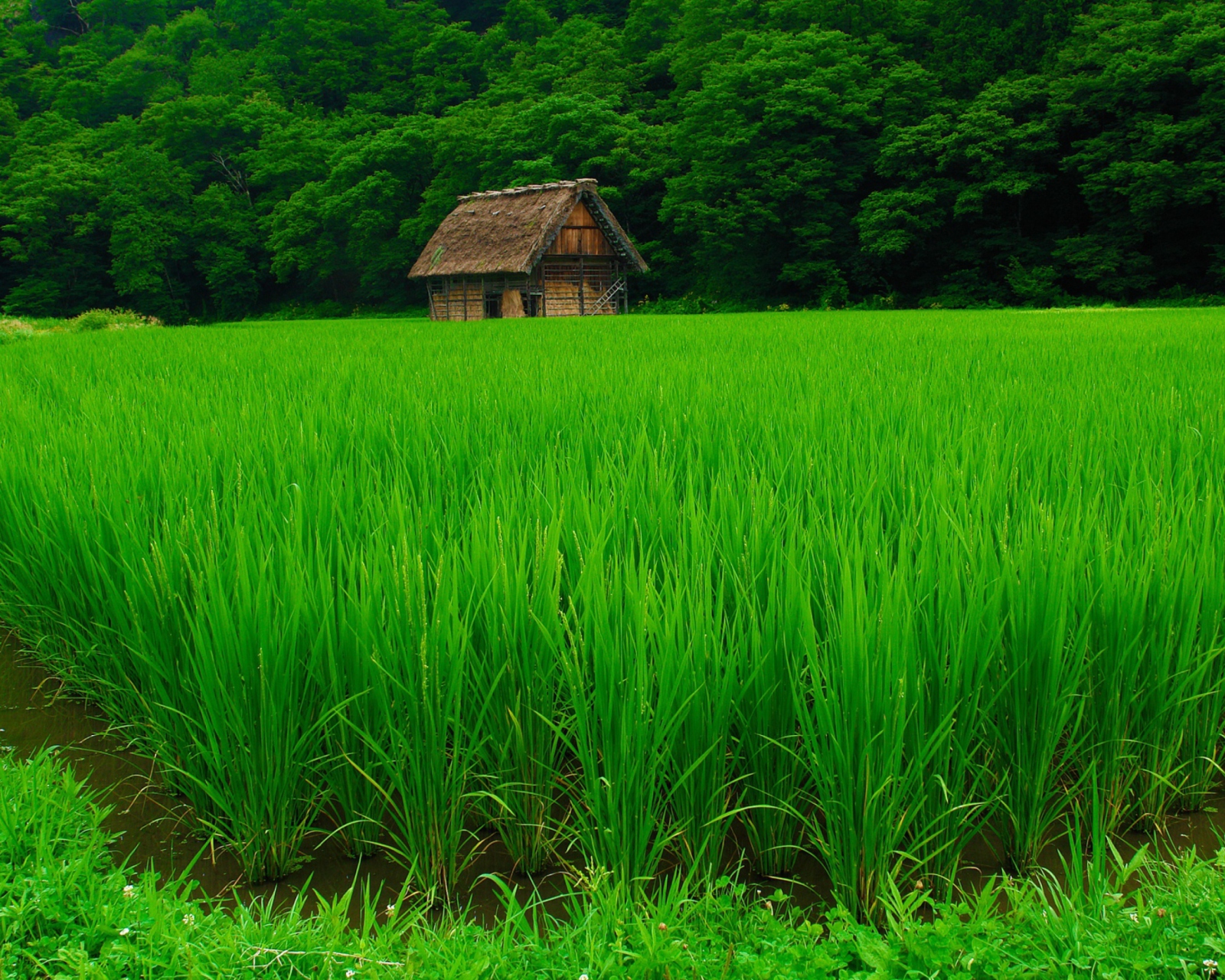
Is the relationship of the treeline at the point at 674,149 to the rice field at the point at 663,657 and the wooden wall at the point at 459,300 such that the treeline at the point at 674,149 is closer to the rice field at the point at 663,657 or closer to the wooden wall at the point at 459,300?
the wooden wall at the point at 459,300

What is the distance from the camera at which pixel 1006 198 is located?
2298 cm

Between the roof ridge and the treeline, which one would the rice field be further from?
the roof ridge

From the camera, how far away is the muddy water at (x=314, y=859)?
1.46 metres

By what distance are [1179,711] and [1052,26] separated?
2818cm

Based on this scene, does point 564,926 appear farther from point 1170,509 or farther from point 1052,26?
point 1052,26

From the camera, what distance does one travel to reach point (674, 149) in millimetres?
29406

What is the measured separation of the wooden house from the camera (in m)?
24.8

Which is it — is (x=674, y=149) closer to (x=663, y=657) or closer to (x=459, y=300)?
(x=459, y=300)

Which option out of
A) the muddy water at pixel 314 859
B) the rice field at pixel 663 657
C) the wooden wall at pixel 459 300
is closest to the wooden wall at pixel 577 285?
the wooden wall at pixel 459 300

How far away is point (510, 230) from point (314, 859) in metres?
25.4

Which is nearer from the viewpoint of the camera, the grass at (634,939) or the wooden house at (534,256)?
the grass at (634,939)

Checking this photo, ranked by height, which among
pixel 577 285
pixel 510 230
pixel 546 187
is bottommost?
pixel 577 285

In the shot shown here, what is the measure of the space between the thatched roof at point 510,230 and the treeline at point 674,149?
110 inches

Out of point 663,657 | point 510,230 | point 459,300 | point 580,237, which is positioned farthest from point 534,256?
point 663,657
